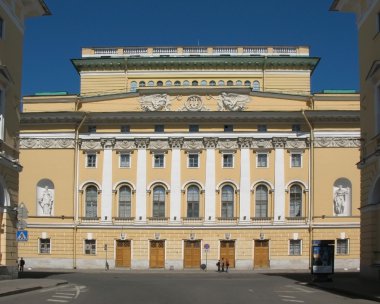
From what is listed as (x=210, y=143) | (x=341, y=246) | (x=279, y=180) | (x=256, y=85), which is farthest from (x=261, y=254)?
(x=256, y=85)

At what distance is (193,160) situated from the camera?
6800 cm

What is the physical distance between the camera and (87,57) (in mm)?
74000

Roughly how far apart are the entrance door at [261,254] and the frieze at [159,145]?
38.4 ft

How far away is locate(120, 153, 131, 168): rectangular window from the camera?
224ft

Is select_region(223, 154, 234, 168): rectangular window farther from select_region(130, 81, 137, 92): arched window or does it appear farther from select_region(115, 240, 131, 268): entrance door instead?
select_region(130, 81, 137, 92): arched window

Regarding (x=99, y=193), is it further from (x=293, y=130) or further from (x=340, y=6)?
(x=340, y=6)

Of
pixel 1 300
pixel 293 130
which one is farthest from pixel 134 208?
pixel 1 300

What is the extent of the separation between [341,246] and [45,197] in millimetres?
26296

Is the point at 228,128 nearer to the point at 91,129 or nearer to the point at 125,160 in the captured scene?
the point at 125,160

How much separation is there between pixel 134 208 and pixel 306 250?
1547 centimetres

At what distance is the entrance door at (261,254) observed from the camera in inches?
2603

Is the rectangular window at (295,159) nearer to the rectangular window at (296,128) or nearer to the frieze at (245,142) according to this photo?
the rectangular window at (296,128)

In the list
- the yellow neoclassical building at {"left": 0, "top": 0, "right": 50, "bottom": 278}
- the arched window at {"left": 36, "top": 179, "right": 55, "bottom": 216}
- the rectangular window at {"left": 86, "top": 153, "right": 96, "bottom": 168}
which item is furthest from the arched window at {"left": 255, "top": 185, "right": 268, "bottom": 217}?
the yellow neoclassical building at {"left": 0, "top": 0, "right": 50, "bottom": 278}

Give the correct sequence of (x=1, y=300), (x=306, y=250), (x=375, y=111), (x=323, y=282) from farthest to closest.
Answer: (x=306, y=250)
(x=323, y=282)
(x=375, y=111)
(x=1, y=300)
